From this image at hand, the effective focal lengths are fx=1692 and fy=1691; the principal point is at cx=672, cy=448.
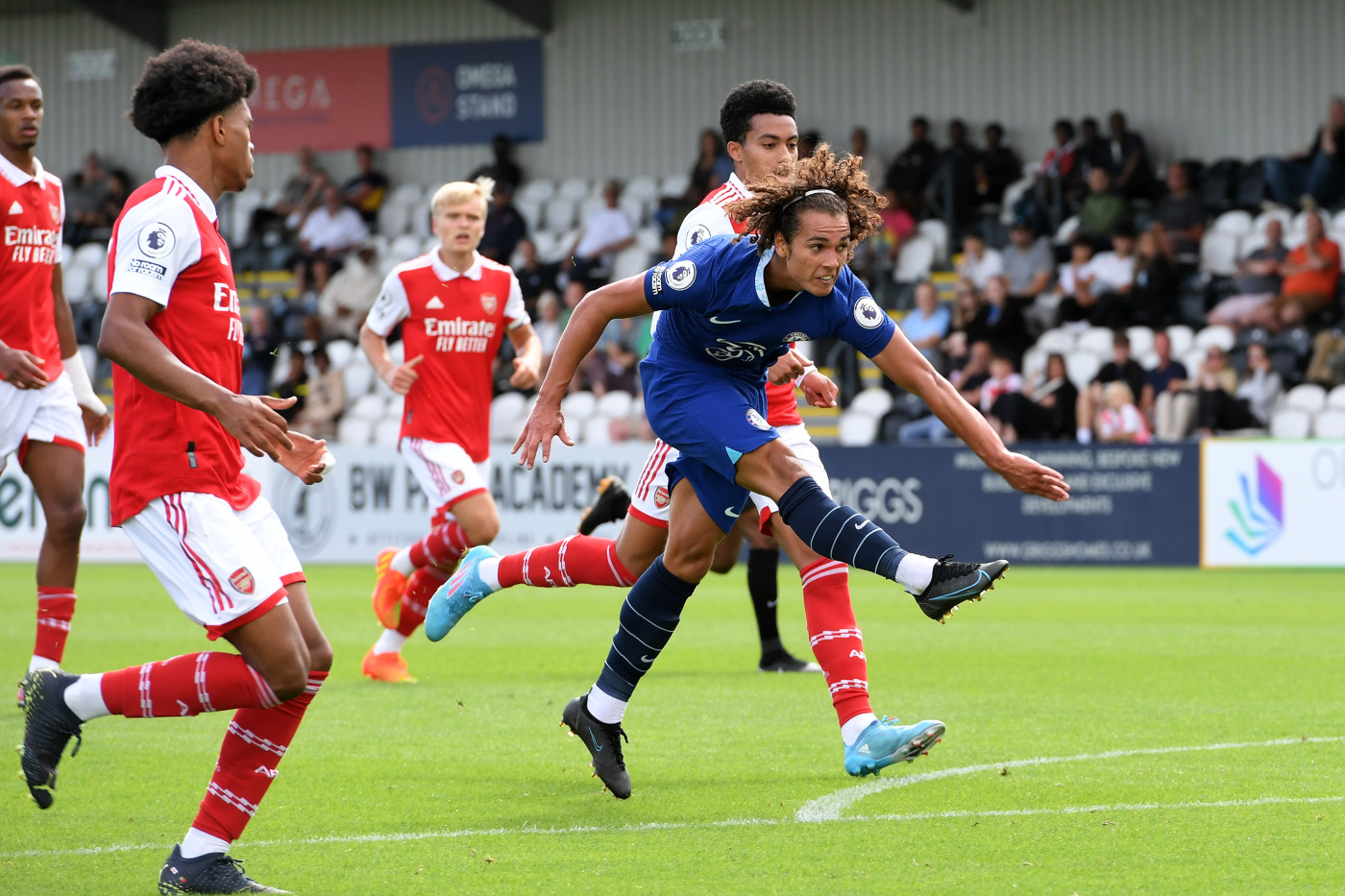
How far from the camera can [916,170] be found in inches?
869

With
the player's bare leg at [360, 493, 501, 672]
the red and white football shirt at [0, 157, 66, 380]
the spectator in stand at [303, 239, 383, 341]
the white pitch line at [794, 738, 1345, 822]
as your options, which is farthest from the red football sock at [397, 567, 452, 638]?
the spectator in stand at [303, 239, 383, 341]

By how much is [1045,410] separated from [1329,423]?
276 centimetres

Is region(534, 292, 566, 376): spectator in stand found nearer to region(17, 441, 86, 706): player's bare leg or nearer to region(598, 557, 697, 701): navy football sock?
region(17, 441, 86, 706): player's bare leg

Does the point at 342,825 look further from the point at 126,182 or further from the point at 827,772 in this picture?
the point at 126,182

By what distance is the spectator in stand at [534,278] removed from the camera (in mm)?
22047

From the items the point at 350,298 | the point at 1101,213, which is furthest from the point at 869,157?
the point at 350,298

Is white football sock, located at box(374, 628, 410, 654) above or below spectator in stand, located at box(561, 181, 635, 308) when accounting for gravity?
below

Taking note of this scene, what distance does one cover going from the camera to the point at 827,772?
574 centimetres

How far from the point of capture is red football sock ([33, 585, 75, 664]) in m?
6.84

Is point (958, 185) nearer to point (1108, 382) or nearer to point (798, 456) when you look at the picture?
point (1108, 382)

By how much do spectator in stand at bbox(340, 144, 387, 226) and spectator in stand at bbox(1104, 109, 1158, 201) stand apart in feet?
36.9

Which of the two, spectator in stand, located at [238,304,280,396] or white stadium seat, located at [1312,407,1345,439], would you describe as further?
spectator in stand, located at [238,304,280,396]

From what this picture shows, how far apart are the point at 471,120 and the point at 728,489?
885 inches

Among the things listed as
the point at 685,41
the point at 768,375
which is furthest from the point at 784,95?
the point at 685,41
